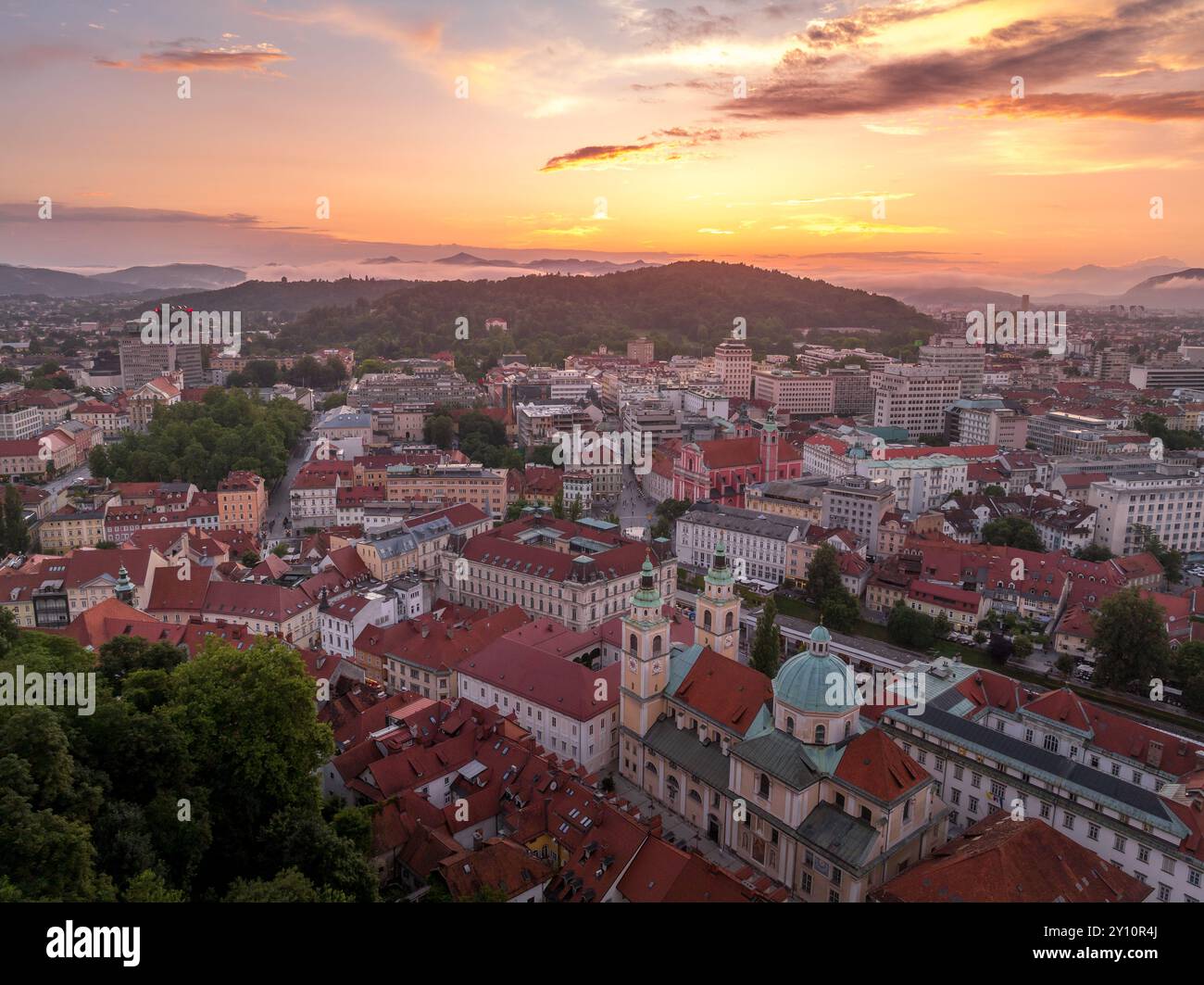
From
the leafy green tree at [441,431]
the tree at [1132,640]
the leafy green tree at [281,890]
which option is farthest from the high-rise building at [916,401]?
the leafy green tree at [281,890]

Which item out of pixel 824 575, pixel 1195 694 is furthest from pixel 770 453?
pixel 1195 694

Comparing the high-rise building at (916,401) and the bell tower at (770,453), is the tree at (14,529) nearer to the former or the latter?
the bell tower at (770,453)

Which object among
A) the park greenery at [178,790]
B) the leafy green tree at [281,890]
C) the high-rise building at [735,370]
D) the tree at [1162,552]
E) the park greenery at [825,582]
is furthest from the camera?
the high-rise building at [735,370]

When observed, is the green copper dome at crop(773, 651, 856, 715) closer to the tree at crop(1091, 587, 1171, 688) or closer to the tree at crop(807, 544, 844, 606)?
the tree at crop(1091, 587, 1171, 688)

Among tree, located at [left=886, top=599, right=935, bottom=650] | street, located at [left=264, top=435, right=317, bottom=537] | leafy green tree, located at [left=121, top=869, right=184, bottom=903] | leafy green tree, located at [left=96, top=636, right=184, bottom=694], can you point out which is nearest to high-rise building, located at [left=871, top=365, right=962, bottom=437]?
tree, located at [left=886, top=599, right=935, bottom=650]

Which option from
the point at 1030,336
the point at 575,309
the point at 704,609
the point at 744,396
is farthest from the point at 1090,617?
the point at 575,309
